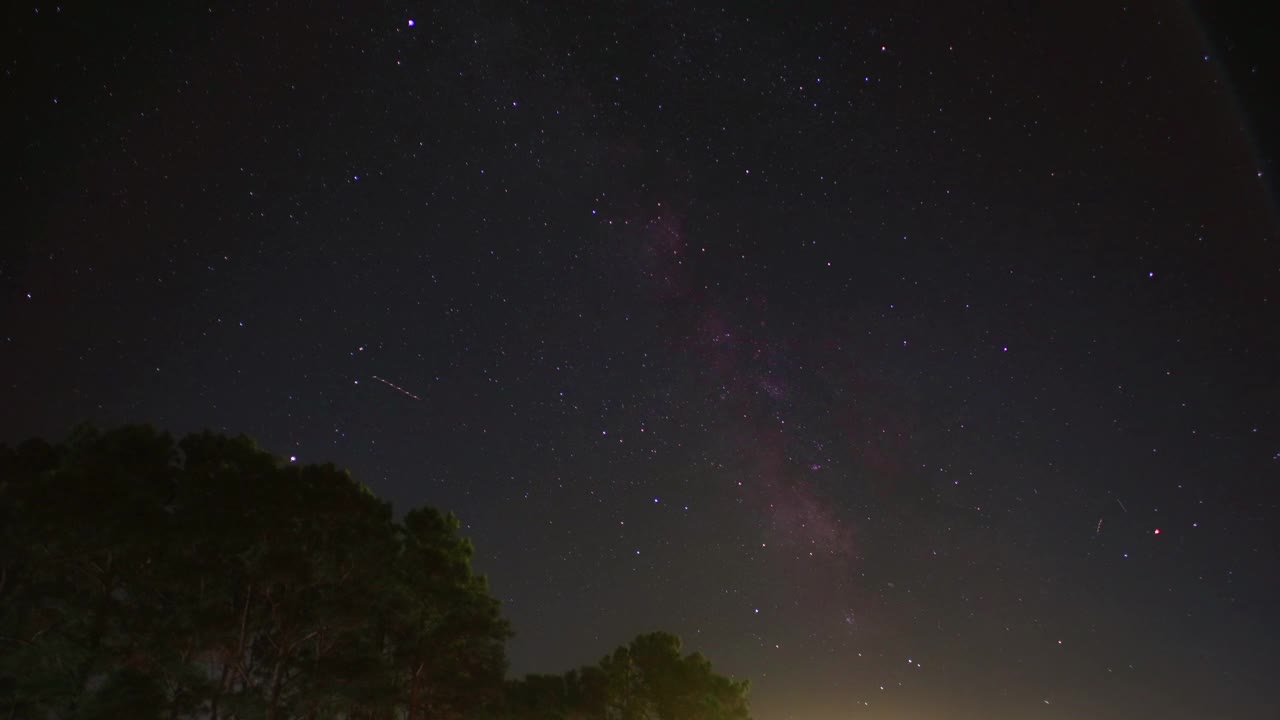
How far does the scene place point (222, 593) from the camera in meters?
17.7

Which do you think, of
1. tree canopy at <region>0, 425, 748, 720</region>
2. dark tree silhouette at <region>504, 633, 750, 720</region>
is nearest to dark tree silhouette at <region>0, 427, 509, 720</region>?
tree canopy at <region>0, 425, 748, 720</region>

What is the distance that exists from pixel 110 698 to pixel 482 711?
1133 centimetres

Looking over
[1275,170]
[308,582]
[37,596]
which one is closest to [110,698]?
[37,596]

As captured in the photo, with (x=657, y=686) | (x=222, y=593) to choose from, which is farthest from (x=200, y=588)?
(x=657, y=686)

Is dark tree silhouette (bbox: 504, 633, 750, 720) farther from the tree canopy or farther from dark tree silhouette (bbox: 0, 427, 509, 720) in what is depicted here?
dark tree silhouette (bbox: 0, 427, 509, 720)

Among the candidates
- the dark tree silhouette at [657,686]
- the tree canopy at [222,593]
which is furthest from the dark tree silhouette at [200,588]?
the dark tree silhouette at [657,686]

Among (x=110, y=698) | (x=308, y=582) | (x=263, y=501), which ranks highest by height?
Result: (x=263, y=501)

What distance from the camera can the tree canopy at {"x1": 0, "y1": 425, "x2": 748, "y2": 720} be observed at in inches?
609

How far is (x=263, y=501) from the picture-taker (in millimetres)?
18625

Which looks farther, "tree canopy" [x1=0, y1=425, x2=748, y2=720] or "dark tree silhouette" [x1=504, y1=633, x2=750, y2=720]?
"dark tree silhouette" [x1=504, y1=633, x2=750, y2=720]

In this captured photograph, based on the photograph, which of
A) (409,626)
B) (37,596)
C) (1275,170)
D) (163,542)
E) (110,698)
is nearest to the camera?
(1275,170)

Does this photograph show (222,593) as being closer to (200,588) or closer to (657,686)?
(200,588)

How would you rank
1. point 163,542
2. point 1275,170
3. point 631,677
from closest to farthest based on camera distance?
point 1275,170
point 163,542
point 631,677

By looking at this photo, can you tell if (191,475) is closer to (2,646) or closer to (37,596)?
(37,596)
